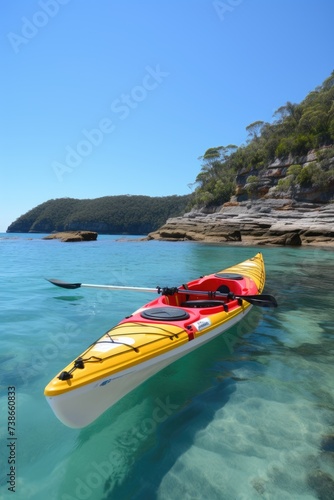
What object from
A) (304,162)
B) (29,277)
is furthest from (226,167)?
(29,277)

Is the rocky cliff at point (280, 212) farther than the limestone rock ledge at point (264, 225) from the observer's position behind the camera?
Yes

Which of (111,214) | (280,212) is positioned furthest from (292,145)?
(111,214)

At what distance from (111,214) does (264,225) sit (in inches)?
3499

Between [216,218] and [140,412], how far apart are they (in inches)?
1340

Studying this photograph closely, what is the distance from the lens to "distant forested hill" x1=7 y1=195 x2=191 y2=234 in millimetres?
110562

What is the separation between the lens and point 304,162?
122 ft

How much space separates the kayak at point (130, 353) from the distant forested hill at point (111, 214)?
9991cm

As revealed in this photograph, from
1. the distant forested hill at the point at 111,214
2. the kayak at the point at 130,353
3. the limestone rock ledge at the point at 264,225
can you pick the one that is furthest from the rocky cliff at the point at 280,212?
the distant forested hill at the point at 111,214

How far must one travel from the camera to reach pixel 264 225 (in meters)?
30.4

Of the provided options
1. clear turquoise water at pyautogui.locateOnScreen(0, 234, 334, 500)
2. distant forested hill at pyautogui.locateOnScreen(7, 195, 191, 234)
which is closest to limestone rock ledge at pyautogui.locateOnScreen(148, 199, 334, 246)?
clear turquoise water at pyautogui.locateOnScreen(0, 234, 334, 500)

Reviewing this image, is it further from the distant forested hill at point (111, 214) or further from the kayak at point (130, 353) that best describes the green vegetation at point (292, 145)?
the distant forested hill at point (111, 214)

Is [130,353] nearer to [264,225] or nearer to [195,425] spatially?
[195,425]

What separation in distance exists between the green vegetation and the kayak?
102 feet

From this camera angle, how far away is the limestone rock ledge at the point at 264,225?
26234mm
